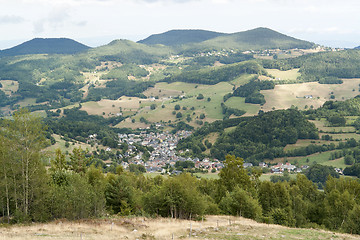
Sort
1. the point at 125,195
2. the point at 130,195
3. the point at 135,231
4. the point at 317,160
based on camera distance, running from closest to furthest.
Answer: the point at 135,231
the point at 125,195
the point at 130,195
the point at 317,160

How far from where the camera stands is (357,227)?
49906mm

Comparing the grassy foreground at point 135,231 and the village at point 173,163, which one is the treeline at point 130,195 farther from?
the village at point 173,163

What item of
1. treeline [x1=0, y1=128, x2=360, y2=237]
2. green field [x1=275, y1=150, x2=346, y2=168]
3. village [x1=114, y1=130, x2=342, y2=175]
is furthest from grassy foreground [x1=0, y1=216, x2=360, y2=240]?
green field [x1=275, y1=150, x2=346, y2=168]

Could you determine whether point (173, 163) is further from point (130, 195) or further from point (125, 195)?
point (125, 195)

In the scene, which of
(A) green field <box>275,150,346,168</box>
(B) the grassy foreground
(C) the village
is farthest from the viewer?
(C) the village

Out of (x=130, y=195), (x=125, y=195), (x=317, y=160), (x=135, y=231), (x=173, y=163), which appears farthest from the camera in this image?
(x=173, y=163)

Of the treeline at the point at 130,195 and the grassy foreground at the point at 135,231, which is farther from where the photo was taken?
the treeline at the point at 130,195

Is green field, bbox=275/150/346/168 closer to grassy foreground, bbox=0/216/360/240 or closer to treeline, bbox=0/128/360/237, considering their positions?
treeline, bbox=0/128/360/237

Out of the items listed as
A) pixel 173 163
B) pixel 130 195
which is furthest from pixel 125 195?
pixel 173 163

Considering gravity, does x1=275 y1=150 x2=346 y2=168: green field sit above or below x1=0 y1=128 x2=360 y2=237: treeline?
below

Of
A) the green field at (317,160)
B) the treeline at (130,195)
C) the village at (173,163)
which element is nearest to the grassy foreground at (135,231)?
the treeline at (130,195)

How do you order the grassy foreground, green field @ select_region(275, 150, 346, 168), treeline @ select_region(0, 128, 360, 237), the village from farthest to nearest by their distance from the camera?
the village
green field @ select_region(275, 150, 346, 168)
treeline @ select_region(0, 128, 360, 237)
the grassy foreground

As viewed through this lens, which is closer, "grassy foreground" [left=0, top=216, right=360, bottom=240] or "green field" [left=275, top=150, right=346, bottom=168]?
"grassy foreground" [left=0, top=216, right=360, bottom=240]

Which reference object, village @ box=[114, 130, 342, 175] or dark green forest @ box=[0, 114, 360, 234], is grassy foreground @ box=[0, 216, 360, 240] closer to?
dark green forest @ box=[0, 114, 360, 234]
